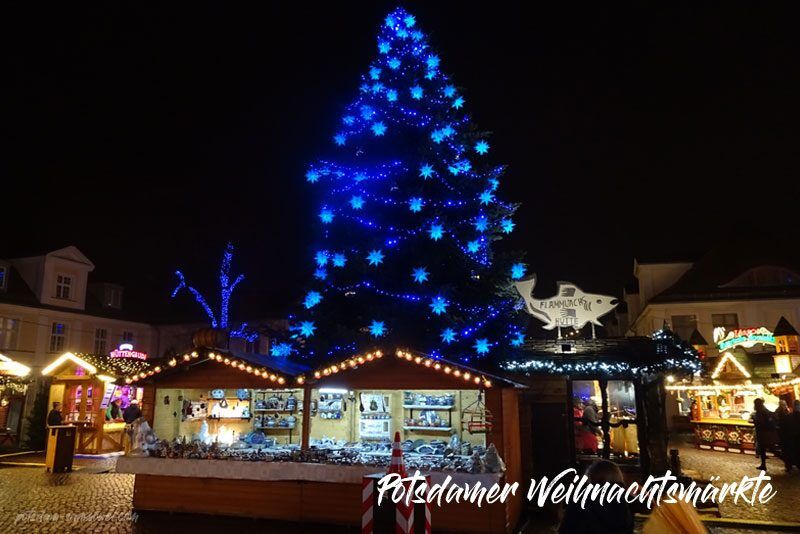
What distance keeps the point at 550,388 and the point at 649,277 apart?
2234 cm

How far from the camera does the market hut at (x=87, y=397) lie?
799 inches

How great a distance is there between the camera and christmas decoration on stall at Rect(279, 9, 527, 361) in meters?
13.6

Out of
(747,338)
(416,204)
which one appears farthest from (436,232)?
(747,338)

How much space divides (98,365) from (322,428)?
10780 mm

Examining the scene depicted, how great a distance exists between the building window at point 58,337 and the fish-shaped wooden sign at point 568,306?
2471 cm

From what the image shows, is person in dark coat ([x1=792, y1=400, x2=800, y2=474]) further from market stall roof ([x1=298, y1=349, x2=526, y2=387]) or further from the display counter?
the display counter

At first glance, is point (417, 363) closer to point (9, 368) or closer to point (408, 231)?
point (408, 231)

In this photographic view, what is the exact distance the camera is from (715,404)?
24.8 m

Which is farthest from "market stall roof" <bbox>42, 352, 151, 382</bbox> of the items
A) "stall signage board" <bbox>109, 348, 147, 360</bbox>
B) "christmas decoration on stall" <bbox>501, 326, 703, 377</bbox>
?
"christmas decoration on stall" <bbox>501, 326, 703, 377</bbox>

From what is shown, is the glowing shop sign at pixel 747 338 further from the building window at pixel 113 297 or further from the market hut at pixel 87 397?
the building window at pixel 113 297

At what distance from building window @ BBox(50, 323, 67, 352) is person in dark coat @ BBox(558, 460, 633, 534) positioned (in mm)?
30640

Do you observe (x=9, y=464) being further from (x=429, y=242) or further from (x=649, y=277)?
(x=649, y=277)

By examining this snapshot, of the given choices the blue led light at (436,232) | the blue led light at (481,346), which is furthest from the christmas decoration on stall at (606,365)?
the blue led light at (436,232)

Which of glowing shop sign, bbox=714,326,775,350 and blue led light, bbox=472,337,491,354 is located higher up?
glowing shop sign, bbox=714,326,775,350
